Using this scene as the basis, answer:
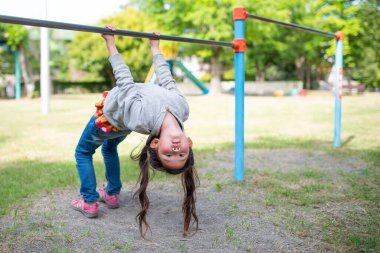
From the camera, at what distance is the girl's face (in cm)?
235

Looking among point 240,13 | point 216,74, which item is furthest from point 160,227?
point 216,74

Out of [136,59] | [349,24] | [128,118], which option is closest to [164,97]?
[128,118]

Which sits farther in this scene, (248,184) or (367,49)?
(367,49)

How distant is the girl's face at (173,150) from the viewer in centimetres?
235

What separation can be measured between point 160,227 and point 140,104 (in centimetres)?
98

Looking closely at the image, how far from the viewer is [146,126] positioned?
244cm

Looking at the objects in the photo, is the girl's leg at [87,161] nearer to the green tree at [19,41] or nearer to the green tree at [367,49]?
the green tree at [367,49]

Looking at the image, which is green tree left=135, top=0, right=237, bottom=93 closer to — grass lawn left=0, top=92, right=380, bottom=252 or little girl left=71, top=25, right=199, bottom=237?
grass lawn left=0, top=92, right=380, bottom=252

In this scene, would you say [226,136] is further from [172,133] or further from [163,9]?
[163,9]

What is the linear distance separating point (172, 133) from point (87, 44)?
30.0 metres

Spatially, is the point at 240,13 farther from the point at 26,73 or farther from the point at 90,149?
the point at 26,73

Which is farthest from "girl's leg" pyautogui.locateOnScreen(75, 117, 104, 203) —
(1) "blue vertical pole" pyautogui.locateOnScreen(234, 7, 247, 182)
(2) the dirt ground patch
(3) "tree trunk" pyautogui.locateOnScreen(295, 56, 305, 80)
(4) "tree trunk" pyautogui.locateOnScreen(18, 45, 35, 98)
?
(3) "tree trunk" pyautogui.locateOnScreen(295, 56, 305, 80)

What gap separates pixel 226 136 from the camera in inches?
296

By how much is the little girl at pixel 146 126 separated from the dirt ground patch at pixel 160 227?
0.46ft
